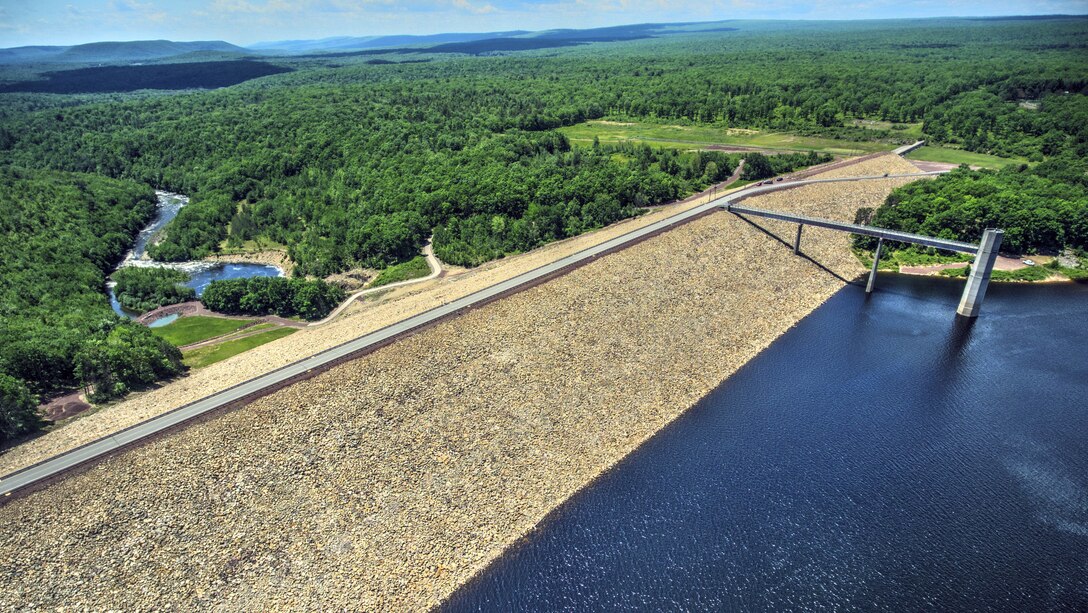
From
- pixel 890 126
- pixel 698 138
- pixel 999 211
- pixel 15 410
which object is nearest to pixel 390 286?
pixel 15 410

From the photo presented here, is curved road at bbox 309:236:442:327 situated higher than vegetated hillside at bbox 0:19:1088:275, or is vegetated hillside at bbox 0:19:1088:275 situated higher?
vegetated hillside at bbox 0:19:1088:275

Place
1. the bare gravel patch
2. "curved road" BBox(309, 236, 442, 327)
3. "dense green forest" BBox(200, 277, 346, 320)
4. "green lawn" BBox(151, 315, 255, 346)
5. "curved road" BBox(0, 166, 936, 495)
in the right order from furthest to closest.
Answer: "dense green forest" BBox(200, 277, 346, 320)
"curved road" BBox(309, 236, 442, 327)
"green lawn" BBox(151, 315, 255, 346)
the bare gravel patch
"curved road" BBox(0, 166, 936, 495)

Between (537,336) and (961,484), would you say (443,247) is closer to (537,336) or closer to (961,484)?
(537,336)

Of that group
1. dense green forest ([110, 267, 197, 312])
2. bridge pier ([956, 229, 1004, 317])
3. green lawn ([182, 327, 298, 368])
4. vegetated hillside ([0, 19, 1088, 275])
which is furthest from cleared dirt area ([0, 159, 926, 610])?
dense green forest ([110, 267, 197, 312])

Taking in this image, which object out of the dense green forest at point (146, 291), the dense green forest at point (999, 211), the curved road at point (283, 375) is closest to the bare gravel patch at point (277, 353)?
the curved road at point (283, 375)

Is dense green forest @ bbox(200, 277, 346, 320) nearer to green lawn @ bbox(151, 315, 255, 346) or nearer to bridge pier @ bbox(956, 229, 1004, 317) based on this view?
green lawn @ bbox(151, 315, 255, 346)

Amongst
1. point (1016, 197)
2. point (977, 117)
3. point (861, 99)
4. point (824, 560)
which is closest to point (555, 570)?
point (824, 560)

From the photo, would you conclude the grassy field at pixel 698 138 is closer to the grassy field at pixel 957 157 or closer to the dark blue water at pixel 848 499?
the grassy field at pixel 957 157
